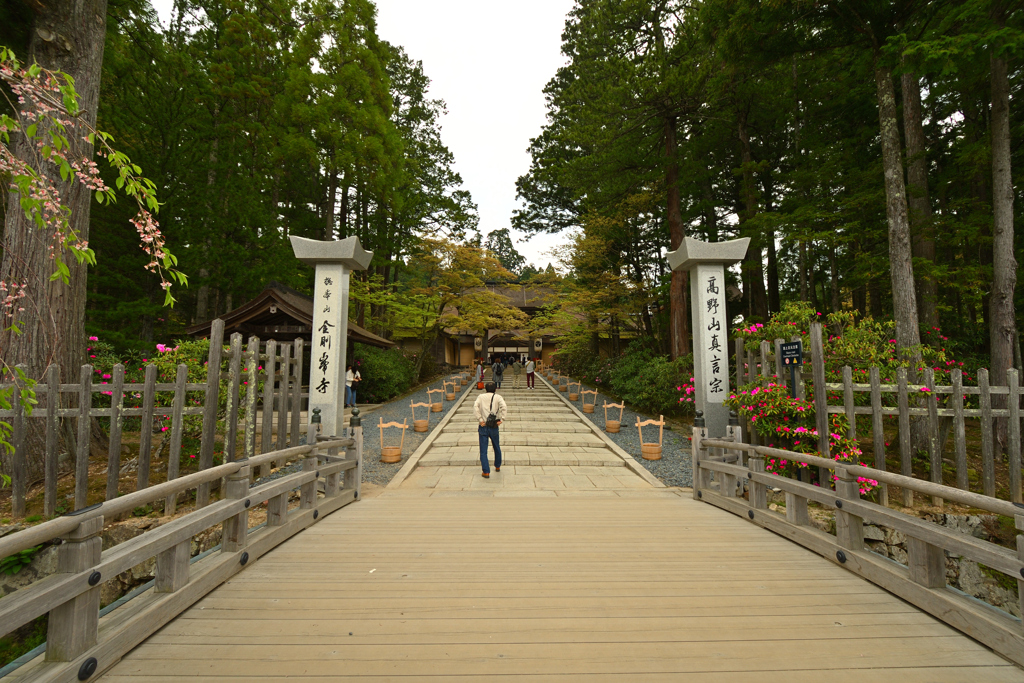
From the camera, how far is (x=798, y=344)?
17.4 feet

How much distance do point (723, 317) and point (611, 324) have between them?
1257cm

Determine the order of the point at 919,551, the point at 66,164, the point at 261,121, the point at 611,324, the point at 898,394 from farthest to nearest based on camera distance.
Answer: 1. the point at 611,324
2. the point at 261,121
3. the point at 898,394
4. the point at 919,551
5. the point at 66,164

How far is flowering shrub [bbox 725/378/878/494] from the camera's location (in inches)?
203

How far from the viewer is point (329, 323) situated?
23.3ft

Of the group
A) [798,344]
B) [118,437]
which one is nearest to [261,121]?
[118,437]

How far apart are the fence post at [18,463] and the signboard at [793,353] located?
8.36 metres

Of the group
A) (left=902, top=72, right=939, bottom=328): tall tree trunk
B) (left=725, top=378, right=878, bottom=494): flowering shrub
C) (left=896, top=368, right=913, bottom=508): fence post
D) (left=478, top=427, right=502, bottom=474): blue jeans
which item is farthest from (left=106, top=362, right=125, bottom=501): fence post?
(left=902, top=72, right=939, bottom=328): tall tree trunk

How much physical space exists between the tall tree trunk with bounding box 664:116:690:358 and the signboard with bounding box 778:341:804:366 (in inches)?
288

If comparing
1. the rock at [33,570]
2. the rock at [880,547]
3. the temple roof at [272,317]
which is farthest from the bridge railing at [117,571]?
the temple roof at [272,317]

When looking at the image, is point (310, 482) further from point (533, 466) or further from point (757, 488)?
point (757, 488)

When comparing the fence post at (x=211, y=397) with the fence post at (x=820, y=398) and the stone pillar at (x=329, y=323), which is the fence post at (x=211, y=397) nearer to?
the stone pillar at (x=329, y=323)

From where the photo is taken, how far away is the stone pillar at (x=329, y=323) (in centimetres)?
686

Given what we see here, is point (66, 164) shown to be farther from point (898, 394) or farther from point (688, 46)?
point (688, 46)

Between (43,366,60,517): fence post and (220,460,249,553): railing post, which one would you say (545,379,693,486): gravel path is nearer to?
(220,460,249,553): railing post
